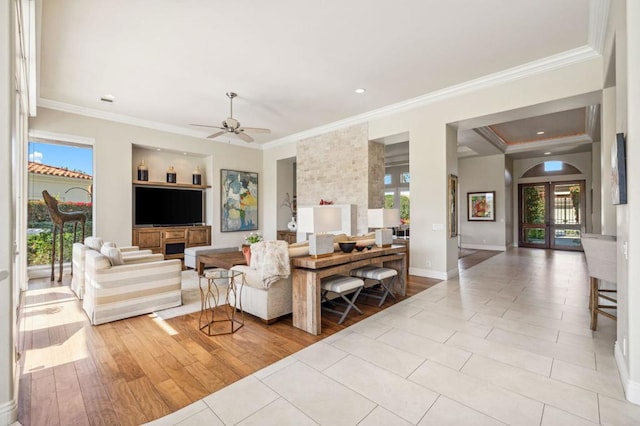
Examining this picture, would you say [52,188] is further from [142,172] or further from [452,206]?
[452,206]

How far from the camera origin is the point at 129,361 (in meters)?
2.54

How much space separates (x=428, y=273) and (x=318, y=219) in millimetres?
3230

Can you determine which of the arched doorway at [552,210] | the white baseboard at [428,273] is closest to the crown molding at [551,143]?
the arched doorway at [552,210]

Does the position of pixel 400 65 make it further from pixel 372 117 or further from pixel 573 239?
pixel 573 239

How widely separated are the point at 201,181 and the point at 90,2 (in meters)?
5.42

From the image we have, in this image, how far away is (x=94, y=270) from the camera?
3.39m

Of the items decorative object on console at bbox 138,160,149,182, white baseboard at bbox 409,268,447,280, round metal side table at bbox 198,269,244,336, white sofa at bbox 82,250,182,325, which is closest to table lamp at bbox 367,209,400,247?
white baseboard at bbox 409,268,447,280

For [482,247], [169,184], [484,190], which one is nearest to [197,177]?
[169,184]

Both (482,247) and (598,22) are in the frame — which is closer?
(598,22)

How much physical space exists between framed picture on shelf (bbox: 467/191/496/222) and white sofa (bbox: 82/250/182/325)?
9.61 meters

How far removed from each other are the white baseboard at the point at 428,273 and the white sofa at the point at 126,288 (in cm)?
420

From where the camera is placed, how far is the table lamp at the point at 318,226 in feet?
11.1

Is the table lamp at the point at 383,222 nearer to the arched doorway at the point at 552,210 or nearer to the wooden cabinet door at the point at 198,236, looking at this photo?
the wooden cabinet door at the point at 198,236

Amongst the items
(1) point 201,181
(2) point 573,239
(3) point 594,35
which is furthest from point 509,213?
(1) point 201,181
